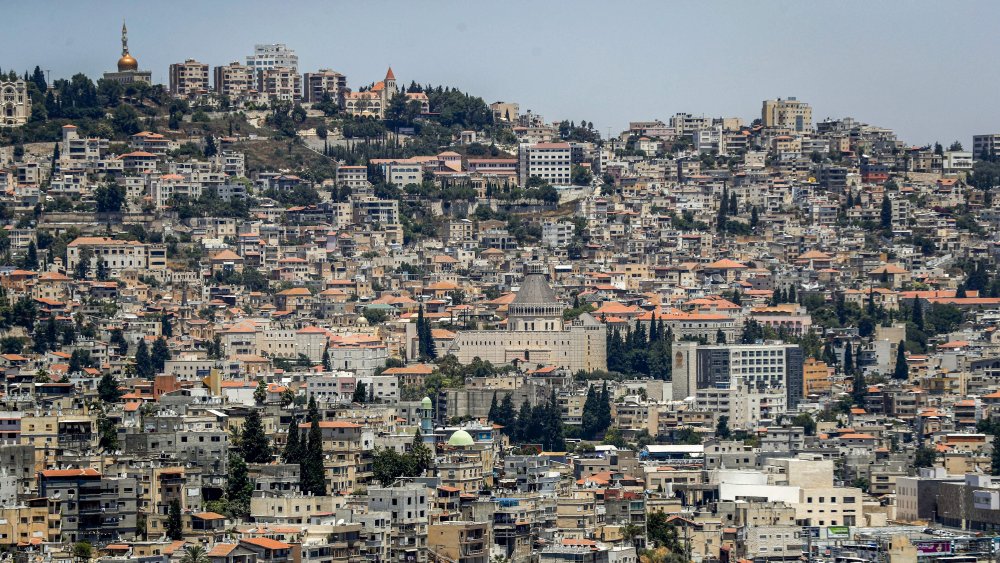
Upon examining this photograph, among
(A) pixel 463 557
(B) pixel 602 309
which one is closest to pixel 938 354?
(B) pixel 602 309

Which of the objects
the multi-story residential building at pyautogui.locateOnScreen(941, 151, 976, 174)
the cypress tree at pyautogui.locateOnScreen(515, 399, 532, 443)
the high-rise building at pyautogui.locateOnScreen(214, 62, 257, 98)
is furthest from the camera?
the multi-story residential building at pyautogui.locateOnScreen(941, 151, 976, 174)

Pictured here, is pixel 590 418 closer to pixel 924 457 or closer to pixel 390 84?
pixel 924 457

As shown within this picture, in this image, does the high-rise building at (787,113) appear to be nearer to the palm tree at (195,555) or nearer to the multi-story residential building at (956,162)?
the multi-story residential building at (956,162)

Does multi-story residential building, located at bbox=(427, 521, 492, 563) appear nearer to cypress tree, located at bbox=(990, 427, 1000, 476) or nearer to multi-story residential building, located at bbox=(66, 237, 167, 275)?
cypress tree, located at bbox=(990, 427, 1000, 476)

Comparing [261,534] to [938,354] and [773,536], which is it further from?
[938,354]

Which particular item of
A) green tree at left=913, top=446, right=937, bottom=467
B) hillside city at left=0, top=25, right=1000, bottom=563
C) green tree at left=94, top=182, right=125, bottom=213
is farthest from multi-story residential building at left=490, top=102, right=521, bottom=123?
green tree at left=913, top=446, right=937, bottom=467

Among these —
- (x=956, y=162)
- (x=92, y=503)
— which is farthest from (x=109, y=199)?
(x=92, y=503)

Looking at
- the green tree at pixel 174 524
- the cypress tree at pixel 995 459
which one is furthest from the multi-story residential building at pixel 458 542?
the cypress tree at pixel 995 459
